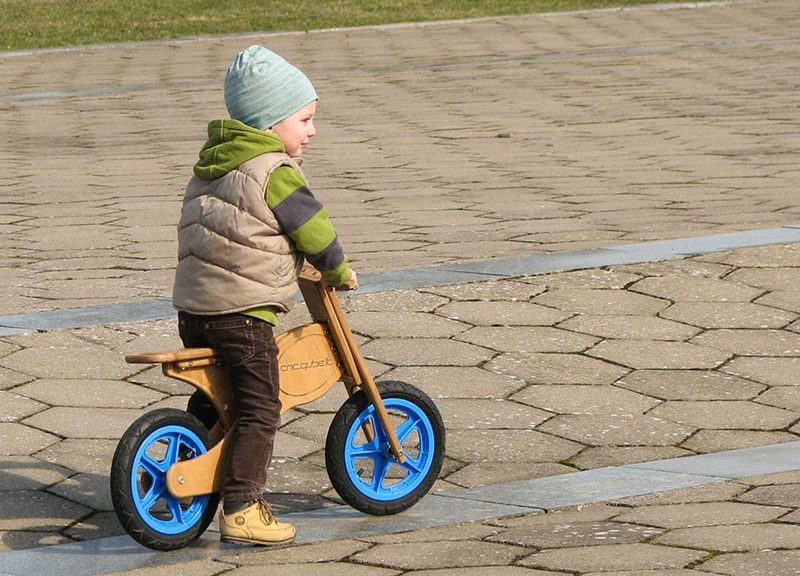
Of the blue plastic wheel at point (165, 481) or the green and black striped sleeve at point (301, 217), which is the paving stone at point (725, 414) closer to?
the green and black striped sleeve at point (301, 217)

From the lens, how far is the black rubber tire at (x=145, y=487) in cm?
331

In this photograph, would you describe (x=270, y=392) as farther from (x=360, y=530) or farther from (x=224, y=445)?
(x=360, y=530)

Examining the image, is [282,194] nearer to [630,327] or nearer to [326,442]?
[326,442]

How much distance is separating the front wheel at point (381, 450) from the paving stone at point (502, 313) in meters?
1.58

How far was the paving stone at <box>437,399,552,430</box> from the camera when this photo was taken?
4.43m

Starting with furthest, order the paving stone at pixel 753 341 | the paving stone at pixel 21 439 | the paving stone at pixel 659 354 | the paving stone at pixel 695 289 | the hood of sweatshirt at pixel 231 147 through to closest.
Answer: the paving stone at pixel 695 289 → the paving stone at pixel 753 341 → the paving stone at pixel 659 354 → the paving stone at pixel 21 439 → the hood of sweatshirt at pixel 231 147

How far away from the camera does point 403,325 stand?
17.4 ft

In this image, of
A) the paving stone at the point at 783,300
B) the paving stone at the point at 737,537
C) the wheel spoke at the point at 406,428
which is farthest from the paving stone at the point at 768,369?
the wheel spoke at the point at 406,428

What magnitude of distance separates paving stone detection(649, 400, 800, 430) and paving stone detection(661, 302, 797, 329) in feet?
2.43

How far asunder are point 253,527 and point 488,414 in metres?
1.23

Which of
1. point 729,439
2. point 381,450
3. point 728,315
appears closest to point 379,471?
point 381,450

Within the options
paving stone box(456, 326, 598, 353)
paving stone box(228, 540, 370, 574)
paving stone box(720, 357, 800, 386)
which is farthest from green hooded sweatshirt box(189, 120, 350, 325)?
paving stone box(720, 357, 800, 386)

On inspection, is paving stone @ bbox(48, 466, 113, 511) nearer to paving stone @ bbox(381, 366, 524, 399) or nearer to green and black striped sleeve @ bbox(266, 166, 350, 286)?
green and black striped sleeve @ bbox(266, 166, 350, 286)

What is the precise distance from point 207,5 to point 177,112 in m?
9.73
